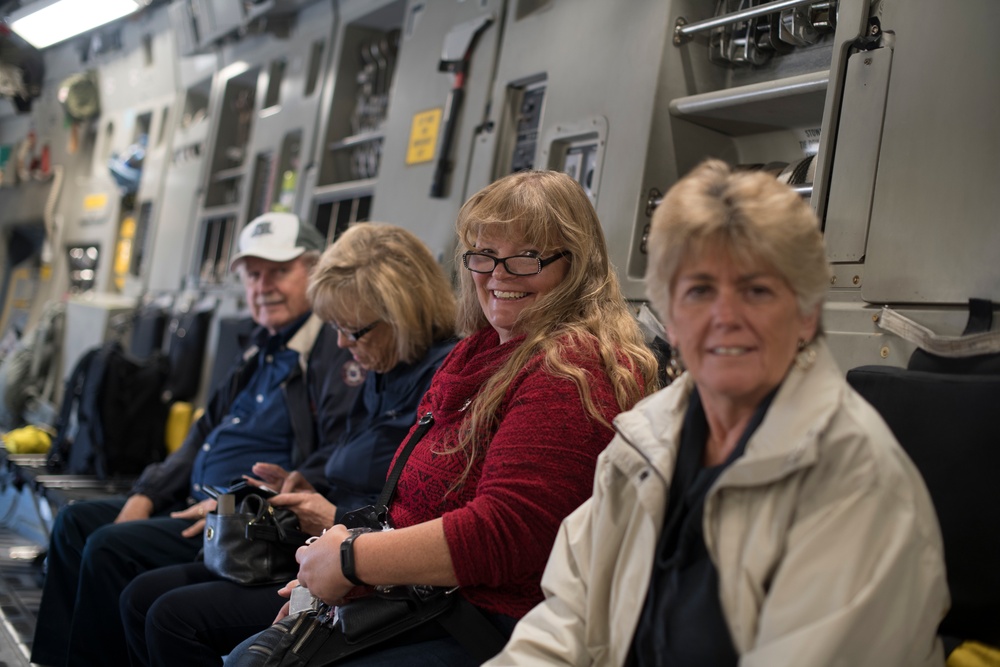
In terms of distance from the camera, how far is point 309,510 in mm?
2258

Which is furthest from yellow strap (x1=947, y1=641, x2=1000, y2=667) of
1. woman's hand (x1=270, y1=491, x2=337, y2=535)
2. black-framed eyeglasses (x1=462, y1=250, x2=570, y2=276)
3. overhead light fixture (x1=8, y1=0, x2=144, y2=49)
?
overhead light fixture (x1=8, y1=0, x2=144, y2=49)

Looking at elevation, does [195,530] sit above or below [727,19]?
below

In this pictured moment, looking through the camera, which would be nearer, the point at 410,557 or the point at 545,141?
the point at 410,557

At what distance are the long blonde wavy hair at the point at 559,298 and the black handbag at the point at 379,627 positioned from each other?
0.24 m

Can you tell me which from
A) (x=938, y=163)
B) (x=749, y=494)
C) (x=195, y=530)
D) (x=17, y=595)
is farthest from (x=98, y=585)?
(x=938, y=163)

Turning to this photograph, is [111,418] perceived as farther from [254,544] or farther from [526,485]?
[526,485]

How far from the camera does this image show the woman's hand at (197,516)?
9.01 feet

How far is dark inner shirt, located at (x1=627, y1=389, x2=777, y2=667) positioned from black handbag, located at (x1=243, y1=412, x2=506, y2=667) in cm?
42

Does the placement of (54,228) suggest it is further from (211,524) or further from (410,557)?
(410,557)

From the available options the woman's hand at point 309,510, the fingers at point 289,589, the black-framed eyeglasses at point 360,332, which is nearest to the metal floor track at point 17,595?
the woman's hand at point 309,510

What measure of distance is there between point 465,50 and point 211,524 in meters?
2.07

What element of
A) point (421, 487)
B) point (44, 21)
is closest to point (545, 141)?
point (421, 487)

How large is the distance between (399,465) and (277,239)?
5.49 feet

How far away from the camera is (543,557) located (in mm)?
1617
